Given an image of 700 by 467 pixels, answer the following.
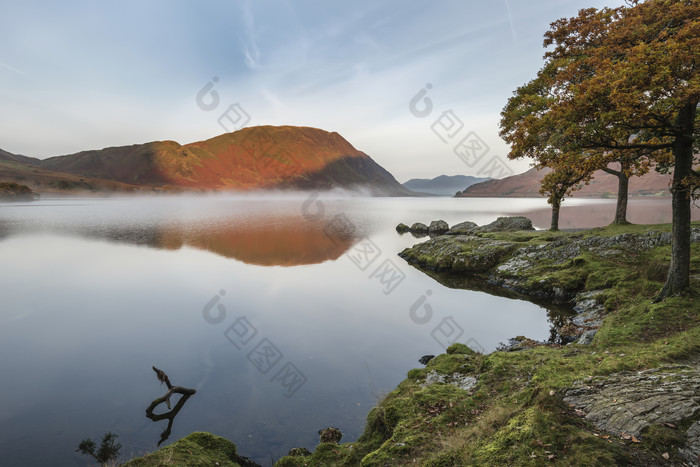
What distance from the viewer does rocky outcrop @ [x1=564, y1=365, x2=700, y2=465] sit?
4.99 m

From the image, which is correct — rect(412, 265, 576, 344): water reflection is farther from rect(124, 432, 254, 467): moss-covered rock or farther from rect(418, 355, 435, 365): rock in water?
rect(124, 432, 254, 467): moss-covered rock

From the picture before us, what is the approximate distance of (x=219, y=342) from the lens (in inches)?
639

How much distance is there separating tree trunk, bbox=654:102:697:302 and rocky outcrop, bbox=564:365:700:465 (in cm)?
834

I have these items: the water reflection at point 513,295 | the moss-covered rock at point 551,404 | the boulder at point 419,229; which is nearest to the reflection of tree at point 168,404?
the moss-covered rock at point 551,404

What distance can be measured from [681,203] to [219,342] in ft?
70.0

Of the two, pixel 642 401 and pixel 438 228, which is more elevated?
pixel 642 401

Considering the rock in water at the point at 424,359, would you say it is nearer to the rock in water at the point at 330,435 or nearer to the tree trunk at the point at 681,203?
the rock in water at the point at 330,435

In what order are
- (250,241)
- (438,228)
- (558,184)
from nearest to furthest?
(558,184)
(250,241)
(438,228)

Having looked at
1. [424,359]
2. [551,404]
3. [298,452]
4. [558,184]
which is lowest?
[558,184]

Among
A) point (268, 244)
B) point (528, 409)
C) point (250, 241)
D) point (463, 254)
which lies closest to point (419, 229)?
point (268, 244)

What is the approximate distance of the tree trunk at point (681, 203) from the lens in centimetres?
1144

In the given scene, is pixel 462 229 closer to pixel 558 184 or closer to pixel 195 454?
pixel 558 184

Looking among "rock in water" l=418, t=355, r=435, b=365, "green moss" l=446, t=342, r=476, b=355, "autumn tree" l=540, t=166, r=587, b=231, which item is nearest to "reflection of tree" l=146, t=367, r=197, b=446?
"rock in water" l=418, t=355, r=435, b=365

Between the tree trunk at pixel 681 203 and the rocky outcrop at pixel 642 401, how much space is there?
834 centimetres
